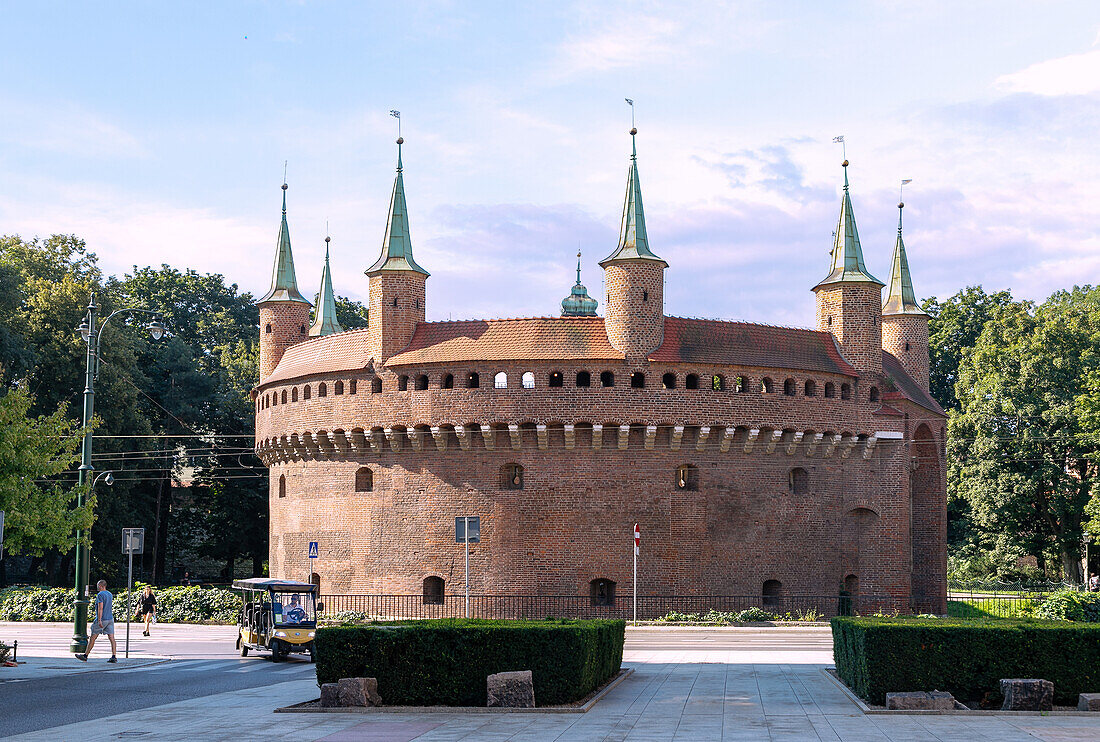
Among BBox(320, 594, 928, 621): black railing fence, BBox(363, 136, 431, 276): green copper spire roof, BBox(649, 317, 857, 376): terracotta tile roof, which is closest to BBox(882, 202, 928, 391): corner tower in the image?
BBox(649, 317, 857, 376): terracotta tile roof

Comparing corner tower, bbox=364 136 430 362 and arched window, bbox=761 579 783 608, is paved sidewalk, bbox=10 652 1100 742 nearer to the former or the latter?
arched window, bbox=761 579 783 608

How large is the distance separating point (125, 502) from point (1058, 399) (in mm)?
45534

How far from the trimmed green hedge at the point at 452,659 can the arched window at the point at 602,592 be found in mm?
23631

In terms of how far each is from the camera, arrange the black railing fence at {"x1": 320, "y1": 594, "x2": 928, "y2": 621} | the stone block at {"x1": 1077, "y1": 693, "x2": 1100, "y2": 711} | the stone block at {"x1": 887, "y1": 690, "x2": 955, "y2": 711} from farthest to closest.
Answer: the black railing fence at {"x1": 320, "y1": 594, "x2": 928, "y2": 621} → the stone block at {"x1": 887, "y1": 690, "x2": 955, "y2": 711} → the stone block at {"x1": 1077, "y1": 693, "x2": 1100, "y2": 711}

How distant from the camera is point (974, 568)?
216ft

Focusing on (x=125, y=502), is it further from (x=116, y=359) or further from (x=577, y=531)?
(x=577, y=531)

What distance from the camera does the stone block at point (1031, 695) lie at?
17.5 metres

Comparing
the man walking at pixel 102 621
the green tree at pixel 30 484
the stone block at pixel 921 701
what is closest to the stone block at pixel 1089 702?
the stone block at pixel 921 701

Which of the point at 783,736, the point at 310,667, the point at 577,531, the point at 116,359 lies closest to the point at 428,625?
the point at 783,736

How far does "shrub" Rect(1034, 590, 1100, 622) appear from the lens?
23734mm

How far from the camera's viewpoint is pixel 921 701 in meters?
17.5

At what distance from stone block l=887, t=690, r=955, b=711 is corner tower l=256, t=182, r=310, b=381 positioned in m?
37.3

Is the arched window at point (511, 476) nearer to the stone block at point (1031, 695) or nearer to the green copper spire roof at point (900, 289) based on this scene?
the green copper spire roof at point (900, 289)

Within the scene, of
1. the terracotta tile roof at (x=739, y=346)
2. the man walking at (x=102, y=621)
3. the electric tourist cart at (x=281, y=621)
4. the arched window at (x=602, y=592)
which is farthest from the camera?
the terracotta tile roof at (x=739, y=346)
